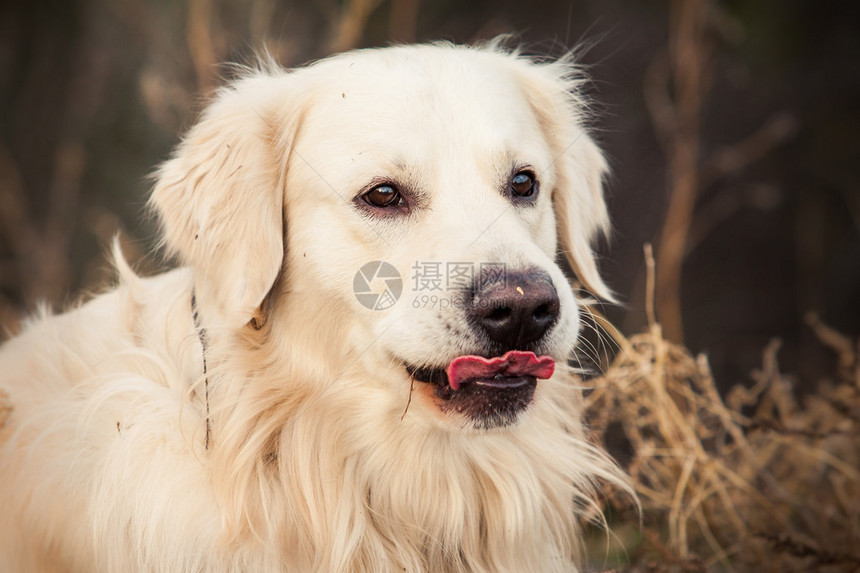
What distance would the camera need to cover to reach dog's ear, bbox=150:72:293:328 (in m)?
2.35

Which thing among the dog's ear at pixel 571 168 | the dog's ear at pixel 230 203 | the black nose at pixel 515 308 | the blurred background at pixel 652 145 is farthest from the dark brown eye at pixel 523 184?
the blurred background at pixel 652 145

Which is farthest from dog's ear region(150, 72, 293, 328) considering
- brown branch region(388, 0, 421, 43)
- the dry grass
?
brown branch region(388, 0, 421, 43)

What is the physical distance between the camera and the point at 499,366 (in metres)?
2.08

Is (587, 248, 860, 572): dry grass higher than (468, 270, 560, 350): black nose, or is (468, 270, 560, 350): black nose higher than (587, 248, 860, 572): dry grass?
(468, 270, 560, 350): black nose

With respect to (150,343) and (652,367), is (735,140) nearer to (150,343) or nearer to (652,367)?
(652,367)

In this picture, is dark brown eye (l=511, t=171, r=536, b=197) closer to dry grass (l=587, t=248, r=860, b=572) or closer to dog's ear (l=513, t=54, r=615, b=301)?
dog's ear (l=513, t=54, r=615, b=301)

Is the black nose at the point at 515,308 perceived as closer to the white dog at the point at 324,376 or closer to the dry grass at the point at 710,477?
the white dog at the point at 324,376

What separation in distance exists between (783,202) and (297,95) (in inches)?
184

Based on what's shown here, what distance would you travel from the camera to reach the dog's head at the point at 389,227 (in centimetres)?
207

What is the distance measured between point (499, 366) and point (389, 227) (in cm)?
48

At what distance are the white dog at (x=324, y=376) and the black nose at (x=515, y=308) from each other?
0.04 meters

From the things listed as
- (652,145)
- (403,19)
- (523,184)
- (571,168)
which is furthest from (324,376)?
(652,145)

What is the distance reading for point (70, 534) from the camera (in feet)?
A: 7.83

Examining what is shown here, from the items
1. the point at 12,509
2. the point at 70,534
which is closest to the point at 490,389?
the point at 70,534
